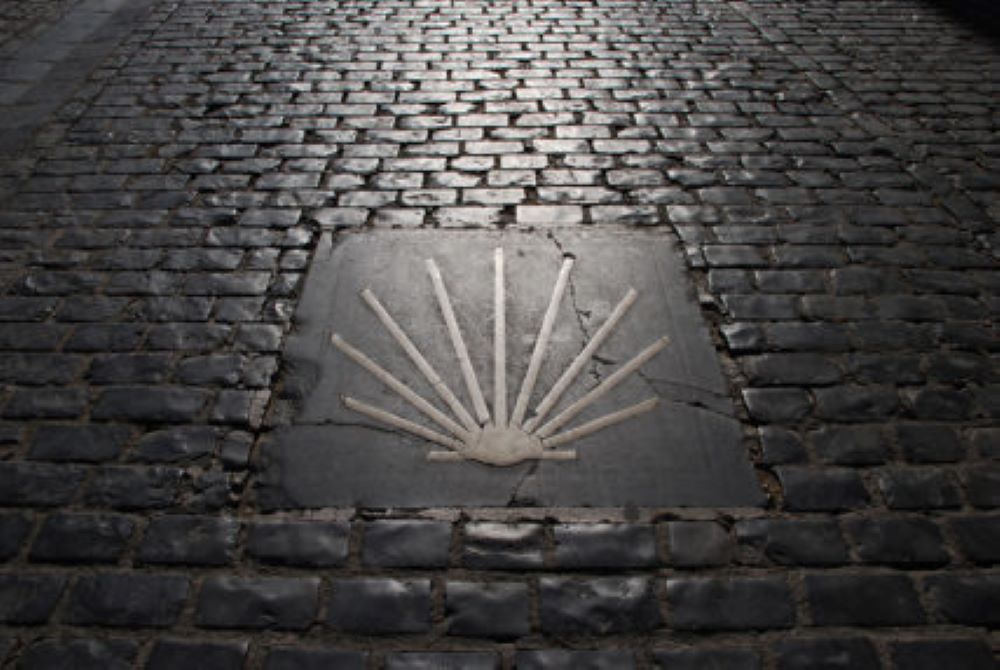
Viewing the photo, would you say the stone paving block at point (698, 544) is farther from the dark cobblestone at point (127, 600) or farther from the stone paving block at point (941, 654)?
the dark cobblestone at point (127, 600)

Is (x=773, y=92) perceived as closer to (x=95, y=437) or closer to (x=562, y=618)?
(x=562, y=618)

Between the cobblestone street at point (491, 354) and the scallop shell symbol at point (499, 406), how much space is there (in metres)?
0.07

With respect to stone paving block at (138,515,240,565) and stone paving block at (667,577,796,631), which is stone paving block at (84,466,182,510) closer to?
stone paving block at (138,515,240,565)

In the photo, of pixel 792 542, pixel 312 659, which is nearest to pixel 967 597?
pixel 792 542

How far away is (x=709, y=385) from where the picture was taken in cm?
281

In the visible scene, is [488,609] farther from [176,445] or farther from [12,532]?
[12,532]

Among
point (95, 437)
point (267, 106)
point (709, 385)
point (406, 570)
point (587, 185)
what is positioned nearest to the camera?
point (406, 570)

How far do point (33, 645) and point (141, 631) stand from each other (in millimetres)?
308

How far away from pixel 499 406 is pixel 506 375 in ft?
0.58

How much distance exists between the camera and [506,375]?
283cm

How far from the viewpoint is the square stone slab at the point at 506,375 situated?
2.43m

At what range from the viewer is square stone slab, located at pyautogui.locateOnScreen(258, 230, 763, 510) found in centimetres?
243

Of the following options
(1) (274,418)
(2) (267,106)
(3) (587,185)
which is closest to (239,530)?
(1) (274,418)

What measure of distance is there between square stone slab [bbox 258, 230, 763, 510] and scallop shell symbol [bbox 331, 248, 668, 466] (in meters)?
0.02
